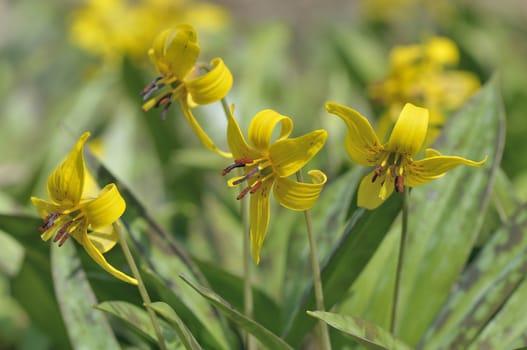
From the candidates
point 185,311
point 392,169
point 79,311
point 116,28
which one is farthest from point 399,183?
point 116,28

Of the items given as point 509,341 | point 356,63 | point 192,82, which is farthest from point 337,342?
point 356,63

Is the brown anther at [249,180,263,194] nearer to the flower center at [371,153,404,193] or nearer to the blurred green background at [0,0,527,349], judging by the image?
the flower center at [371,153,404,193]

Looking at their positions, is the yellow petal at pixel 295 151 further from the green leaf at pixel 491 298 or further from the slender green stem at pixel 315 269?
the green leaf at pixel 491 298

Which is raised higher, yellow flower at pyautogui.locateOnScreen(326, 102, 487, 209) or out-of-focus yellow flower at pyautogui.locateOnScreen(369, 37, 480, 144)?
yellow flower at pyautogui.locateOnScreen(326, 102, 487, 209)

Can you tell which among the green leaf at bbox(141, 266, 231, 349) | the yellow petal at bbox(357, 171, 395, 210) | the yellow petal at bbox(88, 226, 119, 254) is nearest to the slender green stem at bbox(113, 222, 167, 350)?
the yellow petal at bbox(88, 226, 119, 254)

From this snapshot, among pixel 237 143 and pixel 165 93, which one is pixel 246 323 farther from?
pixel 165 93
